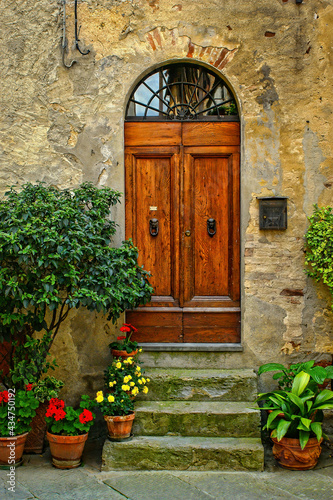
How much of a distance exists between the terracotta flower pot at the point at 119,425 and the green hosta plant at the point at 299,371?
120 cm

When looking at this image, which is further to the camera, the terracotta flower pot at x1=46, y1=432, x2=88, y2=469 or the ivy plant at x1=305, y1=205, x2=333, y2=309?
the ivy plant at x1=305, y1=205, x2=333, y2=309

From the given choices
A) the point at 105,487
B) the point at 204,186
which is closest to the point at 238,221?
the point at 204,186

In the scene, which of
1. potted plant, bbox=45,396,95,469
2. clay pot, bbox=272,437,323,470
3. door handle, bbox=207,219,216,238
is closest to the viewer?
clay pot, bbox=272,437,323,470

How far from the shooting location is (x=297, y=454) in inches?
152

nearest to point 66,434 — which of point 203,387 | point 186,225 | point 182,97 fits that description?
point 203,387

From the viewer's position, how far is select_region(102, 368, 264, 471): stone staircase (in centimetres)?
390

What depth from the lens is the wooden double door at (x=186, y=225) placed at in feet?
16.1

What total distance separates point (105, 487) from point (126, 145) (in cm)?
308

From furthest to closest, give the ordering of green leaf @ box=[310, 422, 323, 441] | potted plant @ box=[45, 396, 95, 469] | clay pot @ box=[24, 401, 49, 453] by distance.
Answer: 1. clay pot @ box=[24, 401, 49, 453]
2. potted plant @ box=[45, 396, 95, 469]
3. green leaf @ box=[310, 422, 323, 441]

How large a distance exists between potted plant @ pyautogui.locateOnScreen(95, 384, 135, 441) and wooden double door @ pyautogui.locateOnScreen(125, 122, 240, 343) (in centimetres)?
88

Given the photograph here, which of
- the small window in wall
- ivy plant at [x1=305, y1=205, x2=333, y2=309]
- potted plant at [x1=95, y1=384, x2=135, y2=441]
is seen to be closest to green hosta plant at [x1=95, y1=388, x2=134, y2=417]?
potted plant at [x1=95, y1=384, x2=135, y2=441]

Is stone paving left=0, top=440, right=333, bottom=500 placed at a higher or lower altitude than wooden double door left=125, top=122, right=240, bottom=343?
lower

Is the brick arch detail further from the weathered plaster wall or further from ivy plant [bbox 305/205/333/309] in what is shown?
ivy plant [bbox 305/205/333/309]

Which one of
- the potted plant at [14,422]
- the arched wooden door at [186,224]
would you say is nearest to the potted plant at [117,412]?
the potted plant at [14,422]
